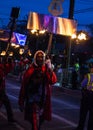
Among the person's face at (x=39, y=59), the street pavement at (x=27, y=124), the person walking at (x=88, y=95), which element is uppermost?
the person's face at (x=39, y=59)

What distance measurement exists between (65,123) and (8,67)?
6.81ft

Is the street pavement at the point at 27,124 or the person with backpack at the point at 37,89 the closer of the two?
the person with backpack at the point at 37,89

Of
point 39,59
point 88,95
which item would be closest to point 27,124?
point 88,95

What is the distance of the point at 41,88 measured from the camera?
25.5 ft

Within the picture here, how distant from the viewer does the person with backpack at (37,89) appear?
7734 mm

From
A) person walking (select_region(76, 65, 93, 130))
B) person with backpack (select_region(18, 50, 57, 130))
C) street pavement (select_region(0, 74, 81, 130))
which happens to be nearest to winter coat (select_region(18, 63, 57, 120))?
person with backpack (select_region(18, 50, 57, 130))

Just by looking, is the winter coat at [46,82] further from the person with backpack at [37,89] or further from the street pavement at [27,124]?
the street pavement at [27,124]

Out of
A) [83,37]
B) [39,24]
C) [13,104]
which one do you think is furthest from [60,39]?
[13,104]

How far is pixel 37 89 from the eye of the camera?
7.77m

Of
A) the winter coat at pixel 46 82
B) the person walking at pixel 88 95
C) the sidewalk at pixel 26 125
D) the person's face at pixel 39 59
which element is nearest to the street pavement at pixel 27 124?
the sidewalk at pixel 26 125

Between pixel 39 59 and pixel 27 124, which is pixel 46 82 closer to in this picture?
pixel 39 59

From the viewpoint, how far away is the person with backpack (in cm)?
773

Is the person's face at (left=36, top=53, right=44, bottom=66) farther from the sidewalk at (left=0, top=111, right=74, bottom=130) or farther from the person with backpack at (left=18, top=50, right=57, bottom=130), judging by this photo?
the sidewalk at (left=0, top=111, right=74, bottom=130)

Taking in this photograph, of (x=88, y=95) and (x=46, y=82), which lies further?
(x=88, y=95)
